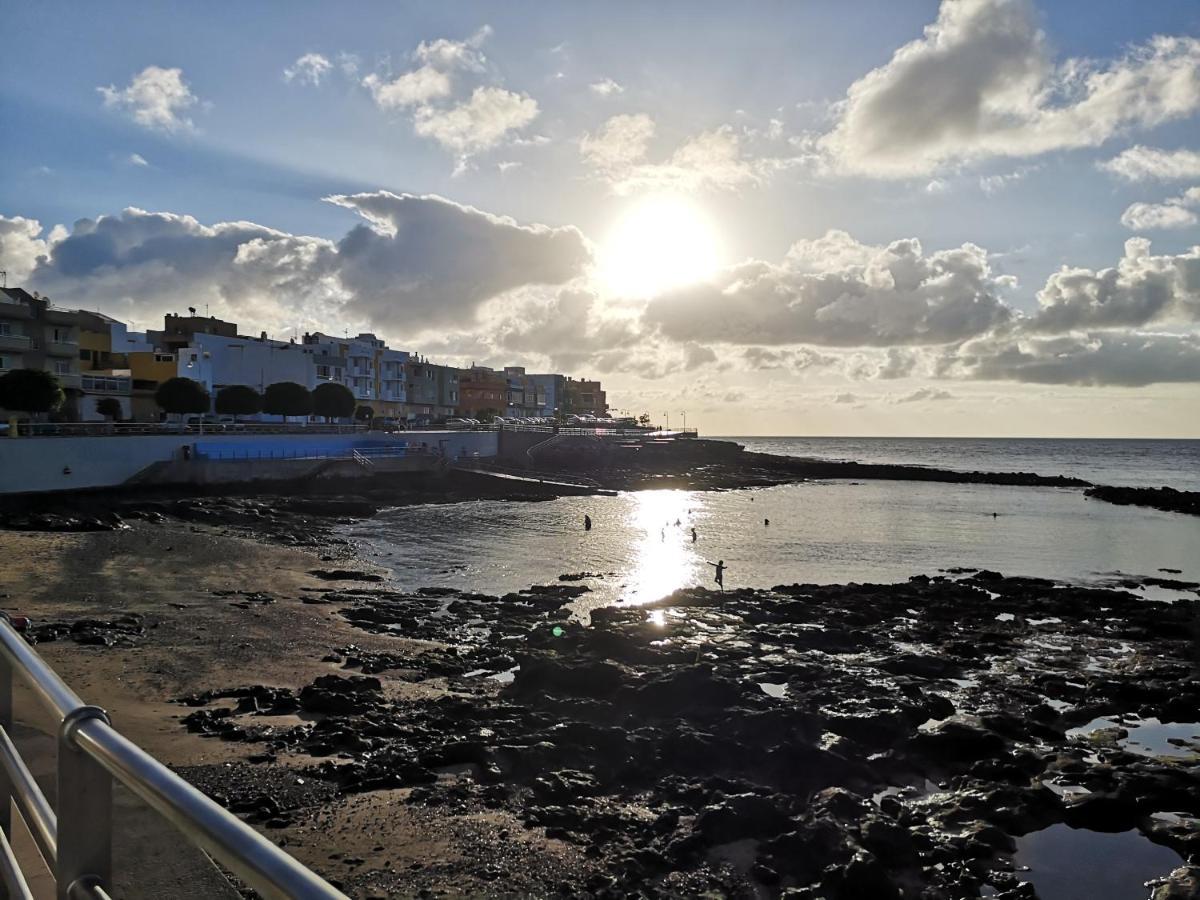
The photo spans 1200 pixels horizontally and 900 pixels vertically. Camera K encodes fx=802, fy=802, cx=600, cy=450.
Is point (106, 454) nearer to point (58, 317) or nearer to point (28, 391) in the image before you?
point (28, 391)

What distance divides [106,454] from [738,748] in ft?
140

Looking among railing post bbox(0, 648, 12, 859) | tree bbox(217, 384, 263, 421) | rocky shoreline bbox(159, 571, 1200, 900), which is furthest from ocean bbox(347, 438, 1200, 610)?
railing post bbox(0, 648, 12, 859)

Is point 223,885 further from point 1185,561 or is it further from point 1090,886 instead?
point 1185,561

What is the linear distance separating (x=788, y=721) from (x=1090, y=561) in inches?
1205

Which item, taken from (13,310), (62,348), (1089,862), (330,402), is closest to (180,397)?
(62,348)

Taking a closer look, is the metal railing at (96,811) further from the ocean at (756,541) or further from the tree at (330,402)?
the tree at (330,402)

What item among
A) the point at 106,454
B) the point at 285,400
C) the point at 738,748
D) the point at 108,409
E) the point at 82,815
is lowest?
the point at 738,748

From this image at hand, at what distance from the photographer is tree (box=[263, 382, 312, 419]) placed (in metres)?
61.0

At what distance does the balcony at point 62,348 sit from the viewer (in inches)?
2203

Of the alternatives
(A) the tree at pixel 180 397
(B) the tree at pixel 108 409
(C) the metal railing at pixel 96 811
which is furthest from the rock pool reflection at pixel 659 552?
(B) the tree at pixel 108 409

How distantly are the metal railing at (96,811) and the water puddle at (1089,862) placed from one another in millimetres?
10560

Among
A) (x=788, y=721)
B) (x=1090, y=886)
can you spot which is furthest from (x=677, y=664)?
(x=1090, y=886)

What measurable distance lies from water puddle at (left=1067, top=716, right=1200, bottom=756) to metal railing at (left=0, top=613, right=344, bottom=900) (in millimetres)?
15770

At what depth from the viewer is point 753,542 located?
136 ft
